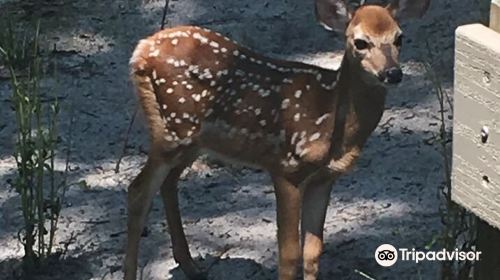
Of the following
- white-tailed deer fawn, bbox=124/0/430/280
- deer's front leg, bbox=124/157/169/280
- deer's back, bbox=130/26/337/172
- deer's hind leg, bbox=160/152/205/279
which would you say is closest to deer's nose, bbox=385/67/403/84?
white-tailed deer fawn, bbox=124/0/430/280

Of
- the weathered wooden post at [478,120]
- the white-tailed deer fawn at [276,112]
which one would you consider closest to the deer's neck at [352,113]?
the white-tailed deer fawn at [276,112]

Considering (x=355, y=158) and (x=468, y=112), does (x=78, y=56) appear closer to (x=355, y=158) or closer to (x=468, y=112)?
(x=355, y=158)

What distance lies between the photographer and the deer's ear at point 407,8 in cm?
430

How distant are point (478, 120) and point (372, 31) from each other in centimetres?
188

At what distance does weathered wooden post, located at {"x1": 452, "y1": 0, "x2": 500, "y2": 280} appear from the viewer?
222 cm

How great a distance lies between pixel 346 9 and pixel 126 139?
1869 millimetres

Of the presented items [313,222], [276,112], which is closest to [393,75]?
[276,112]

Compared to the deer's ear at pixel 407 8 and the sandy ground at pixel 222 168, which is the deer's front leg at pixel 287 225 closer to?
the sandy ground at pixel 222 168

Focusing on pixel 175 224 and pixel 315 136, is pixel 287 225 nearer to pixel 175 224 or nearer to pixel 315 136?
pixel 315 136

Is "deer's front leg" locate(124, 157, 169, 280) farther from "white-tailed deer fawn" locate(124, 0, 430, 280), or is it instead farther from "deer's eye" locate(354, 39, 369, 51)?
"deer's eye" locate(354, 39, 369, 51)

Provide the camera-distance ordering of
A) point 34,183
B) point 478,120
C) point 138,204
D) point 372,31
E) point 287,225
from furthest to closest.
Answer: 1. point 34,183
2. point 138,204
3. point 287,225
4. point 372,31
5. point 478,120

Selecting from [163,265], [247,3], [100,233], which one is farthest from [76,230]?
[247,3]

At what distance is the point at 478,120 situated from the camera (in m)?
2.28

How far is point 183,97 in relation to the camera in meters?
4.50
